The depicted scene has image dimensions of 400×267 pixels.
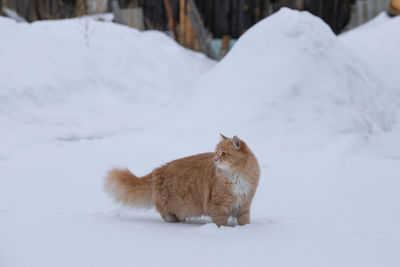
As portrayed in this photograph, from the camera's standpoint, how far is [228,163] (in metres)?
2.89

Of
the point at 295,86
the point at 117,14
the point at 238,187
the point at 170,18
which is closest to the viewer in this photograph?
the point at 238,187

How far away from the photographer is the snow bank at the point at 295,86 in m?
5.81

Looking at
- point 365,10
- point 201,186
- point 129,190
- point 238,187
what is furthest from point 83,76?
point 365,10

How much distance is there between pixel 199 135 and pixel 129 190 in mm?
2676

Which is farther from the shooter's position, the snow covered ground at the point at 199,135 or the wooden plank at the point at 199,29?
the wooden plank at the point at 199,29

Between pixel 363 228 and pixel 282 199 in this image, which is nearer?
pixel 363 228

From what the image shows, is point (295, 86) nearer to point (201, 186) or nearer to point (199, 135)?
point (199, 135)

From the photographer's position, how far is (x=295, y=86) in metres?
6.11

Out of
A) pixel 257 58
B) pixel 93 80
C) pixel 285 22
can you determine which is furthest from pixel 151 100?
→ pixel 285 22

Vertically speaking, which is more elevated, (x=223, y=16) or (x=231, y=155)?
(x=231, y=155)

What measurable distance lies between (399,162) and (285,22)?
3.20 meters

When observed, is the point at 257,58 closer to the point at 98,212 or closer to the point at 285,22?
the point at 285,22

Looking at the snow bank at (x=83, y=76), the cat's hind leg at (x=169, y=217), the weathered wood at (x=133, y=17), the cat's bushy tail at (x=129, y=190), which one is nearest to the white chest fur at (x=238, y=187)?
the cat's hind leg at (x=169, y=217)

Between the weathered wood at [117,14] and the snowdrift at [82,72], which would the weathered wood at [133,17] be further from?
the snowdrift at [82,72]
